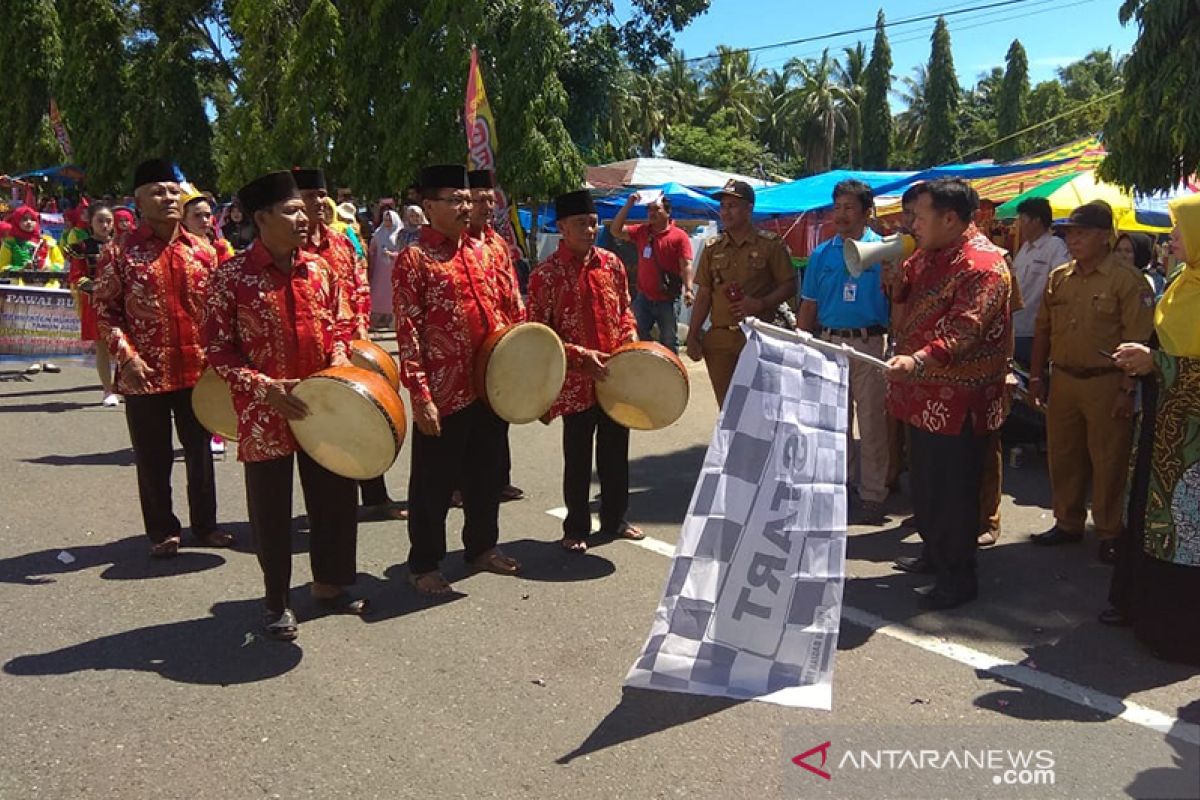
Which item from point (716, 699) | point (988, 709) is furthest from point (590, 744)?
point (988, 709)

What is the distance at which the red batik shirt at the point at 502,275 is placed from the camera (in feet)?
15.7

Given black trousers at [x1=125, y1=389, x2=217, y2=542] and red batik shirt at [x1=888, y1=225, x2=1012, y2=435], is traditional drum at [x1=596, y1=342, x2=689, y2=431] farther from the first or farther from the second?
black trousers at [x1=125, y1=389, x2=217, y2=542]

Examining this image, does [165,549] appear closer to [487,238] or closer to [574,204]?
[487,238]

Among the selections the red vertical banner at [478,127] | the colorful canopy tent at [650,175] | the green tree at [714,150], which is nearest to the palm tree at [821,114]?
the green tree at [714,150]

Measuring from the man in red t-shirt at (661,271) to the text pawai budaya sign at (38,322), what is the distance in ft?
19.7

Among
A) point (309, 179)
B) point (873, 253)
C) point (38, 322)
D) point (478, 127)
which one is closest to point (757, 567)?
point (873, 253)

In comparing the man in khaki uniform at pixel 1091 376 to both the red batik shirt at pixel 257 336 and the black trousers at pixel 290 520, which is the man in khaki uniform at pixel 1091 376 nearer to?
the black trousers at pixel 290 520

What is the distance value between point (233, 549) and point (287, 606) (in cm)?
139

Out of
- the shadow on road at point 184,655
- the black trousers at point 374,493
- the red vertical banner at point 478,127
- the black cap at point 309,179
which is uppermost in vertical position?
the red vertical banner at point 478,127

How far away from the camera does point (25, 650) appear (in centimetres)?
409

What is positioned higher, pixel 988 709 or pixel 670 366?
pixel 670 366

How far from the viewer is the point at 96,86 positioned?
26562 millimetres

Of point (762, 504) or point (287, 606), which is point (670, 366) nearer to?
point (762, 504)

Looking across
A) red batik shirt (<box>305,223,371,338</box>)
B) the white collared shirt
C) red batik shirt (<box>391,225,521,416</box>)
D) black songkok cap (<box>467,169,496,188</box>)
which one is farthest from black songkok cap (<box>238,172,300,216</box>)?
the white collared shirt
